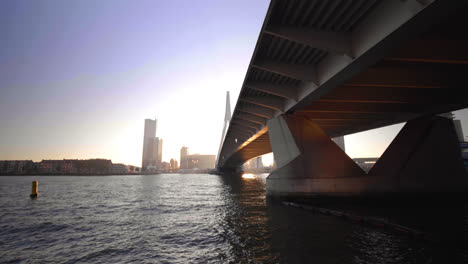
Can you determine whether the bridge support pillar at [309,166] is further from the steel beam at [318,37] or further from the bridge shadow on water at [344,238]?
the steel beam at [318,37]

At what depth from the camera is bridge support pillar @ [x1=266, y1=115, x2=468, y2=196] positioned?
1414cm

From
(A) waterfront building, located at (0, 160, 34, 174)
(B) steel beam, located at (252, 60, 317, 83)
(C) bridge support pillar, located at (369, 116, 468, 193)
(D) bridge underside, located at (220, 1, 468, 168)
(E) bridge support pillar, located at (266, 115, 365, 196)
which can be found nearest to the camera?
(D) bridge underside, located at (220, 1, 468, 168)

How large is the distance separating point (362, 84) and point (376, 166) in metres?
7.49

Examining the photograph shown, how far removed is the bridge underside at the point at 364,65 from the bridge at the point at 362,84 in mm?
50

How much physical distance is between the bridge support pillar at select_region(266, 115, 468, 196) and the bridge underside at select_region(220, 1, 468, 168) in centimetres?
225

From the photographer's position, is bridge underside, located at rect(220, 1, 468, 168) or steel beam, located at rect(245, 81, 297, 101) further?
steel beam, located at rect(245, 81, 297, 101)

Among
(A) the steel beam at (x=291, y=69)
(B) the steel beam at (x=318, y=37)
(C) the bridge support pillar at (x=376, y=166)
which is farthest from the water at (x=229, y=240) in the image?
(A) the steel beam at (x=291, y=69)

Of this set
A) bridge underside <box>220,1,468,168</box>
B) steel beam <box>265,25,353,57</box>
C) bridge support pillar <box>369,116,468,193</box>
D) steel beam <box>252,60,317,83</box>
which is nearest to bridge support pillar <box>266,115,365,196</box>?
bridge support pillar <box>369,116,468,193</box>

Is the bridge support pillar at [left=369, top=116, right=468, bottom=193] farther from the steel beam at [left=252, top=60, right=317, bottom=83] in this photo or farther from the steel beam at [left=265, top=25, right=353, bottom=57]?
the steel beam at [left=265, top=25, right=353, bottom=57]

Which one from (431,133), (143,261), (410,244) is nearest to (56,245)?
(143,261)

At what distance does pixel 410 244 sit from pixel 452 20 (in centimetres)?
831

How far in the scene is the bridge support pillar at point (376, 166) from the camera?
14.1 metres

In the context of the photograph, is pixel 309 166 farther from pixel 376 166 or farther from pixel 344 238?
pixel 344 238

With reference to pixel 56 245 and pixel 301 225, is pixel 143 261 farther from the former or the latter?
pixel 301 225
